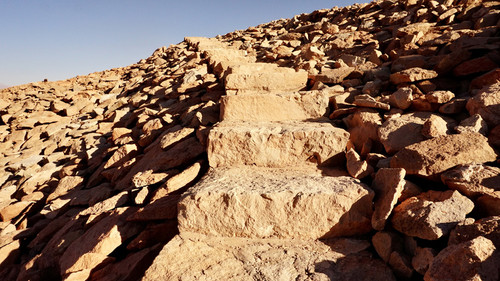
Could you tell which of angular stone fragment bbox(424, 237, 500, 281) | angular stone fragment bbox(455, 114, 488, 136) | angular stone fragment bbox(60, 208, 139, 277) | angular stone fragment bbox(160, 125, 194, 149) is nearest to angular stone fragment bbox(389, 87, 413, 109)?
angular stone fragment bbox(455, 114, 488, 136)

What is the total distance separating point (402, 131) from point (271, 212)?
1384 mm

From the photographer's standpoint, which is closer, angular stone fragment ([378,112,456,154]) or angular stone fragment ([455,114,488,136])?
angular stone fragment ([455,114,488,136])

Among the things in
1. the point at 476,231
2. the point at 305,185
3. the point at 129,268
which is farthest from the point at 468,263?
the point at 129,268

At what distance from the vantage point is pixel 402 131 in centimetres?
227

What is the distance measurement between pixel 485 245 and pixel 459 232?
16 cm

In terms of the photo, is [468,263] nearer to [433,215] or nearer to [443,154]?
[433,215]

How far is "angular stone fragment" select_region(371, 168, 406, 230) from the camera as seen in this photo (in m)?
1.69

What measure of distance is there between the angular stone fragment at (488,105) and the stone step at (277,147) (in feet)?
3.41

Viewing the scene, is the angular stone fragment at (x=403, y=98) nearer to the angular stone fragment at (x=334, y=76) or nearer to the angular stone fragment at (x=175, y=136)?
the angular stone fragment at (x=334, y=76)

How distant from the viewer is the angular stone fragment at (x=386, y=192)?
5.54 feet

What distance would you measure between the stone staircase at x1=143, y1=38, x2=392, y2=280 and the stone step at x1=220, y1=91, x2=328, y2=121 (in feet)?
1.44

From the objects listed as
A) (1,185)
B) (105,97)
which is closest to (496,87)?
(1,185)

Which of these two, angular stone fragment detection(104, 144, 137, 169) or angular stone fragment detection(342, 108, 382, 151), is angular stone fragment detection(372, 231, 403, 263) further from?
angular stone fragment detection(104, 144, 137, 169)

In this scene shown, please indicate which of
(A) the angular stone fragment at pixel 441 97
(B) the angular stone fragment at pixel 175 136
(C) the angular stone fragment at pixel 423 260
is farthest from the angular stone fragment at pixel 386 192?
(B) the angular stone fragment at pixel 175 136
